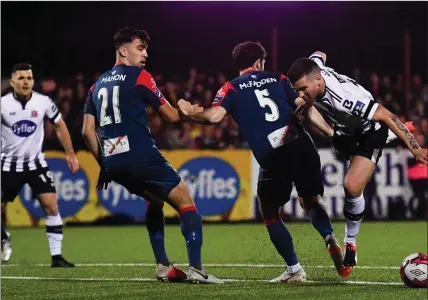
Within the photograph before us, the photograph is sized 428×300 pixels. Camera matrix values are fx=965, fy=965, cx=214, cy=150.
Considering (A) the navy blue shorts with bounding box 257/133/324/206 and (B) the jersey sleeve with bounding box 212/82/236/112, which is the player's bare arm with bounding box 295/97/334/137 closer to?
(A) the navy blue shorts with bounding box 257/133/324/206

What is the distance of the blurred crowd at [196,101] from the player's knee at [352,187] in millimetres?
8249

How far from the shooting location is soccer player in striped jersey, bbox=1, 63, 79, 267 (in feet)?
36.6

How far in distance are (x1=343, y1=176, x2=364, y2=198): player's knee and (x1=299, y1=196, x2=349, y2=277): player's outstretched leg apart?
44 centimetres

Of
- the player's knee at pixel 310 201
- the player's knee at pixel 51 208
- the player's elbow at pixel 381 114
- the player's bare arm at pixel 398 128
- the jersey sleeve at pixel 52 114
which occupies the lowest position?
the player's knee at pixel 51 208

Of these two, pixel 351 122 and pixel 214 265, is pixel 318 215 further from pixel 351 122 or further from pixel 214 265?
pixel 214 265

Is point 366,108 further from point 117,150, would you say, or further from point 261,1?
point 261,1

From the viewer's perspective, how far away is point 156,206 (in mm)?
9102

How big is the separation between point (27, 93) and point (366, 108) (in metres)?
4.69

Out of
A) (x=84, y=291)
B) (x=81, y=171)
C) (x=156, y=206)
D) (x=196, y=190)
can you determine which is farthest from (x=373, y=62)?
(x=84, y=291)

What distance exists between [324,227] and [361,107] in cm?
113

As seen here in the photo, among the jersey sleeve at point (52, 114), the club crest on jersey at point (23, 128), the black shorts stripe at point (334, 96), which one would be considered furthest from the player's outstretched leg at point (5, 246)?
the black shorts stripe at point (334, 96)

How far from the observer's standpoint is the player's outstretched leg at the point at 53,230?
426 inches

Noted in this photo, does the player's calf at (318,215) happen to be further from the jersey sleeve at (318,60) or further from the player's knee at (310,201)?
the jersey sleeve at (318,60)

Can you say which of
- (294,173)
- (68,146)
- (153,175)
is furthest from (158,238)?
(68,146)
